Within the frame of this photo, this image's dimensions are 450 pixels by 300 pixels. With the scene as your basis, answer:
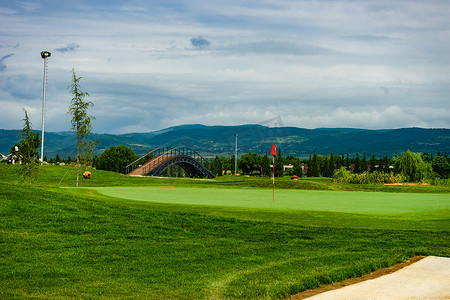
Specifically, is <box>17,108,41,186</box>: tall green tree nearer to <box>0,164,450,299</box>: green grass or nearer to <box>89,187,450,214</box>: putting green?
<box>89,187,450,214</box>: putting green

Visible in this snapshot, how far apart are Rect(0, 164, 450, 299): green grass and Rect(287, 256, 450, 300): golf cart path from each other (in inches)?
20.7

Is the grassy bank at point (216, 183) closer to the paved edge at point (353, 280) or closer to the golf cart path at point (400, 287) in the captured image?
the paved edge at point (353, 280)

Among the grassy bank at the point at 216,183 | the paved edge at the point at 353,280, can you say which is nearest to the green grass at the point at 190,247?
the paved edge at the point at 353,280

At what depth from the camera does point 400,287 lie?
28.0 feet

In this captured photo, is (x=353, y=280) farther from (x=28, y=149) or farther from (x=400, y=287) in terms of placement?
(x=28, y=149)

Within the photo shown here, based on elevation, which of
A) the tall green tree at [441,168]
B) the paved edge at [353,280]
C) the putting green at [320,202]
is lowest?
the paved edge at [353,280]

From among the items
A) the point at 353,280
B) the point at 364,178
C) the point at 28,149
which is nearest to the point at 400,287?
the point at 353,280

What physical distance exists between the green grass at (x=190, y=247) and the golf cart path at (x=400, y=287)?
1.73 ft

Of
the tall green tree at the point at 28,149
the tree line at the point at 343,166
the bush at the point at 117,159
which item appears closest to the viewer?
the tall green tree at the point at 28,149

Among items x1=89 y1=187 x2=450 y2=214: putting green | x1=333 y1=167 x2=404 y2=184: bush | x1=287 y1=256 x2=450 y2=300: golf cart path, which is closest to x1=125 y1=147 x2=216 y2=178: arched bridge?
x1=333 y1=167 x2=404 y2=184: bush

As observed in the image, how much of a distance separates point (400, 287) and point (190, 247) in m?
5.76

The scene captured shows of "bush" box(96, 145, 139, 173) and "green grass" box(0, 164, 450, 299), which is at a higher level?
"bush" box(96, 145, 139, 173)

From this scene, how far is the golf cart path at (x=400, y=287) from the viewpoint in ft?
25.9

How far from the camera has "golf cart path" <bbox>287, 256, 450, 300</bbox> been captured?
25.9ft
